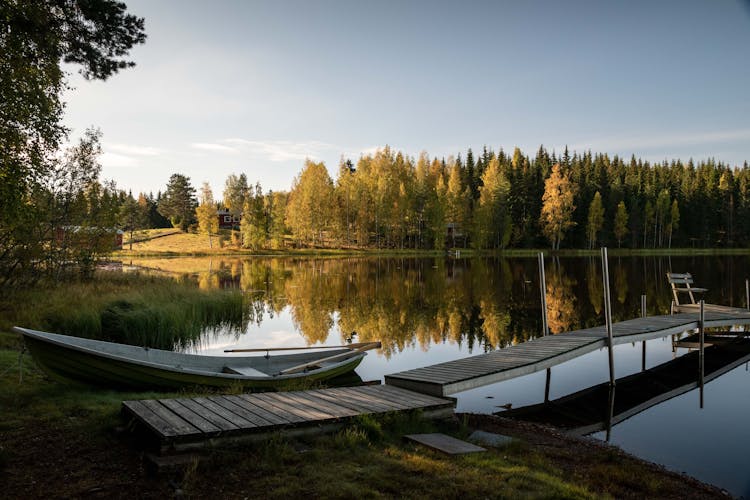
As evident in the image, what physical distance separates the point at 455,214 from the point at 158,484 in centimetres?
7685

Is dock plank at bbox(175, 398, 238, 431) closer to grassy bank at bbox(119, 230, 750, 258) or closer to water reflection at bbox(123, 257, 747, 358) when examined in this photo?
water reflection at bbox(123, 257, 747, 358)

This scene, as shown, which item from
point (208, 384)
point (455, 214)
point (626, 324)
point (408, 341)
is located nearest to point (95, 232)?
point (408, 341)

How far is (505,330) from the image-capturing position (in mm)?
19625

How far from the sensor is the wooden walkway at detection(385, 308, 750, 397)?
8984 millimetres

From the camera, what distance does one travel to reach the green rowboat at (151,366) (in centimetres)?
809

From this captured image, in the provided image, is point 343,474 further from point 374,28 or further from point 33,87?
point 374,28

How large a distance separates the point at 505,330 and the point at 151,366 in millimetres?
14063

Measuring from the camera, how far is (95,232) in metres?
22.0

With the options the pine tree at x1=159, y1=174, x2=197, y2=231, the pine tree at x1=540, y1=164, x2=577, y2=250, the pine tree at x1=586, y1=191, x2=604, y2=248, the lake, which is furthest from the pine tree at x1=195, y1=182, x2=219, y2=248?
the pine tree at x1=586, y1=191, x2=604, y2=248

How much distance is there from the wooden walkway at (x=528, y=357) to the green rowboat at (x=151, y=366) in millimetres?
2340

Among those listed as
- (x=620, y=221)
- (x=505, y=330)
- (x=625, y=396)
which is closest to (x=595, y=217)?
(x=620, y=221)

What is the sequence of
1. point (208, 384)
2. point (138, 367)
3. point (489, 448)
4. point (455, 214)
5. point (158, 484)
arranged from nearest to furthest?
point (158, 484) < point (489, 448) < point (138, 367) < point (208, 384) < point (455, 214)

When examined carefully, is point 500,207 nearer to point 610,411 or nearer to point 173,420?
point 610,411

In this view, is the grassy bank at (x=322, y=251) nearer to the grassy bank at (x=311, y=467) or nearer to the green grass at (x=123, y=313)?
the green grass at (x=123, y=313)
